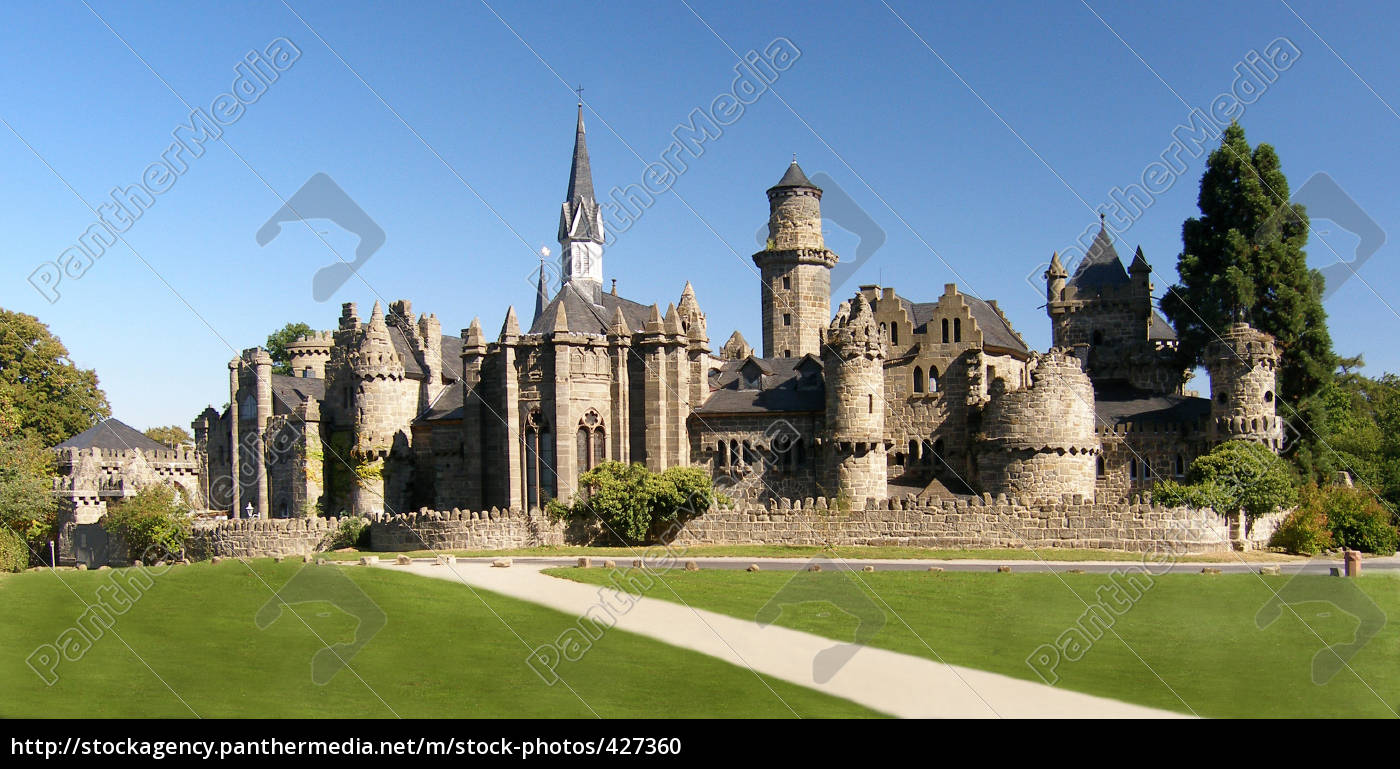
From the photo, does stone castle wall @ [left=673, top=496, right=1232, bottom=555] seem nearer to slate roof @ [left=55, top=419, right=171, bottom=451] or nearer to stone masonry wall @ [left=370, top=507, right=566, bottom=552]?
stone masonry wall @ [left=370, top=507, right=566, bottom=552]

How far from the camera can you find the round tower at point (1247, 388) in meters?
53.2

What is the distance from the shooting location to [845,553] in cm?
4591

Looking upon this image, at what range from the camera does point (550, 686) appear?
80.5 ft

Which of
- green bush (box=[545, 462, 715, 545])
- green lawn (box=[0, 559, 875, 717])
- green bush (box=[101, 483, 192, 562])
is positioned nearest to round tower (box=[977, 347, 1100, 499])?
green bush (box=[545, 462, 715, 545])

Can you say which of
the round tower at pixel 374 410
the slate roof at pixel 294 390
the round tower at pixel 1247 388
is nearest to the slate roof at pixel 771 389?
the round tower at pixel 374 410

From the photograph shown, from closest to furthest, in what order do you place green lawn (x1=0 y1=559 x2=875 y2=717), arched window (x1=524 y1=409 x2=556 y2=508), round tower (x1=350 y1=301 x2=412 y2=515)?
green lawn (x1=0 y1=559 x2=875 y2=717) < arched window (x1=524 y1=409 x2=556 y2=508) < round tower (x1=350 y1=301 x2=412 y2=515)

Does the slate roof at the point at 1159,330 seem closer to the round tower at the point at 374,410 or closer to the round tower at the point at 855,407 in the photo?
the round tower at the point at 855,407

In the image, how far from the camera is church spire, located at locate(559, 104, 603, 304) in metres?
75.2

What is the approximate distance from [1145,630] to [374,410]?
137ft

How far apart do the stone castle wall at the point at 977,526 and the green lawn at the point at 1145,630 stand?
8.90 metres

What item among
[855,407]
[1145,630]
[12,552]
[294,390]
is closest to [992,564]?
Result: [1145,630]

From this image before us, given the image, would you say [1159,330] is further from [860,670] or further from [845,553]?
[860,670]

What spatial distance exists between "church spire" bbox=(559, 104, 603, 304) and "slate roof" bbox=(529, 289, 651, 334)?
8.75 metres

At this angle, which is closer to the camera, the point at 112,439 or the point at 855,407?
the point at 855,407
